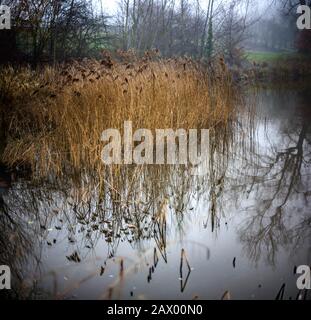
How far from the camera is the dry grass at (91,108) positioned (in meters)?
3.78

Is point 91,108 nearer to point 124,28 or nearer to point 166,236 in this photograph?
point 166,236

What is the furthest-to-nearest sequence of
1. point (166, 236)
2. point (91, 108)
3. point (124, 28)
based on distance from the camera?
point (124, 28), point (91, 108), point (166, 236)

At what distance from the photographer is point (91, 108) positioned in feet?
13.0

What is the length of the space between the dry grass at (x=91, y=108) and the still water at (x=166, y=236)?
49 centimetres

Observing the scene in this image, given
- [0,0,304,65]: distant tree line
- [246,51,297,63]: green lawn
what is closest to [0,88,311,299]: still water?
[0,0,304,65]: distant tree line

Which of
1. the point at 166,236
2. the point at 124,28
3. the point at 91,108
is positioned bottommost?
the point at 166,236

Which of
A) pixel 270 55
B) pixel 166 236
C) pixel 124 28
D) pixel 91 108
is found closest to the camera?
pixel 166 236

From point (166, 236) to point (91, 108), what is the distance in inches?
71.5

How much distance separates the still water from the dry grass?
19.5 inches

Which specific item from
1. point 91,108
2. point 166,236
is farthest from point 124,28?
point 166,236

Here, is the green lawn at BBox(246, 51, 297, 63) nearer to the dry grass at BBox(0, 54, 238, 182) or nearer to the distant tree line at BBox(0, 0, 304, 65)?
the distant tree line at BBox(0, 0, 304, 65)
